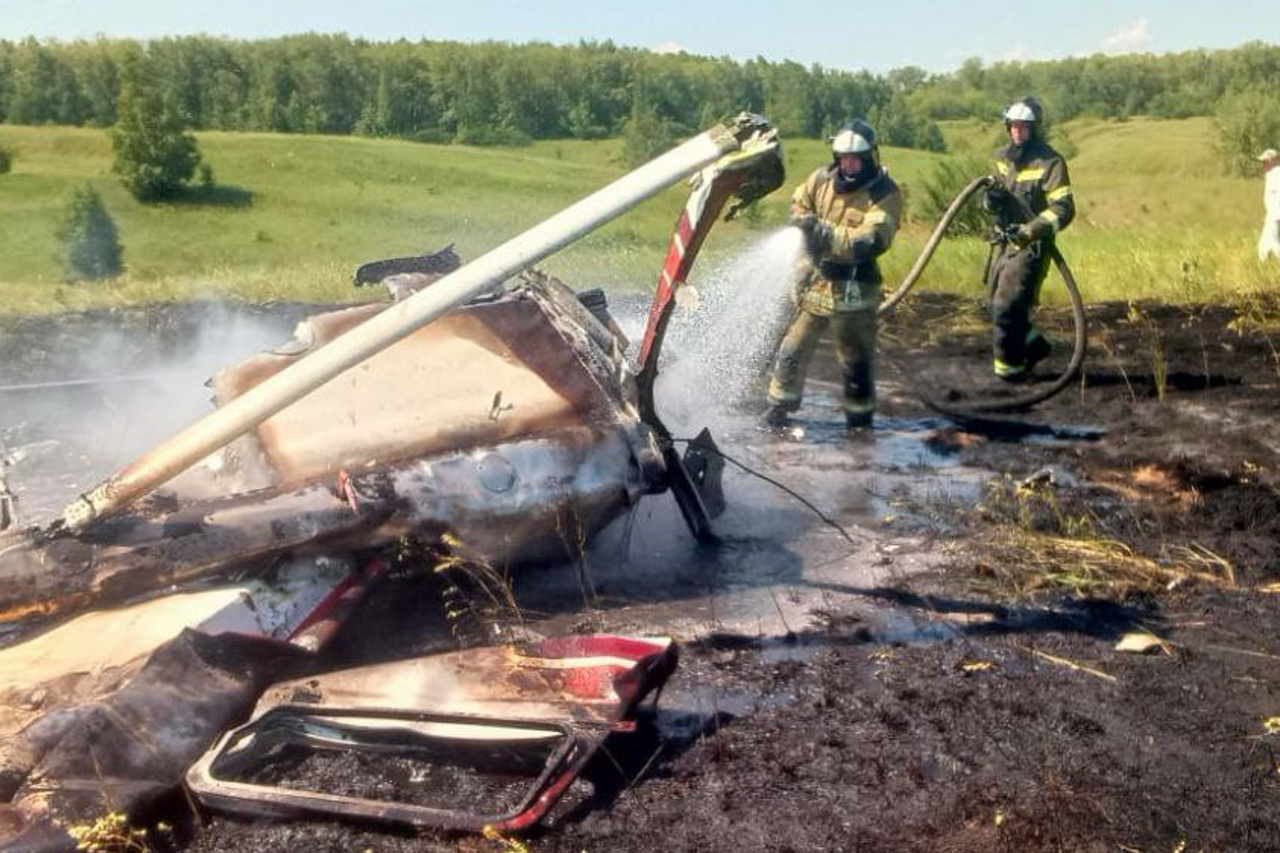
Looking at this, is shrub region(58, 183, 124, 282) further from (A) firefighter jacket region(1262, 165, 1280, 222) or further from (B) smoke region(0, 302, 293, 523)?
(A) firefighter jacket region(1262, 165, 1280, 222)

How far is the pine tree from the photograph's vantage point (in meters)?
27.2

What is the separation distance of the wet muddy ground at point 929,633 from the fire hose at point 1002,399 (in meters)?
0.19

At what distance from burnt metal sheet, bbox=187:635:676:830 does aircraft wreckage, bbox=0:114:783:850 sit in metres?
0.02

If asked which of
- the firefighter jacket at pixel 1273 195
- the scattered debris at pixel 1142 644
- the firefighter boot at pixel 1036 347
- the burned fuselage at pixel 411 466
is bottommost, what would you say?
the scattered debris at pixel 1142 644

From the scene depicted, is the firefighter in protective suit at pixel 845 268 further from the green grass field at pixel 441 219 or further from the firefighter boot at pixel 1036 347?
the green grass field at pixel 441 219

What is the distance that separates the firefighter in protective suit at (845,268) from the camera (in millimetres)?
7305

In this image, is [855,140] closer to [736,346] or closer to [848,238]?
[848,238]

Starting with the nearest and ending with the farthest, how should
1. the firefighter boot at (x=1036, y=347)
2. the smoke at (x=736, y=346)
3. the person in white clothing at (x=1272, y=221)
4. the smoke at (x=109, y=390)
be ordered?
the smoke at (x=109, y=390)
the smoke at (x=736, y=346)
the firefighter boot at (x=1036, y=347)
the person in white clothing at (x=1272, y=221)

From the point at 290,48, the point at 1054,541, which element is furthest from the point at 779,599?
the point at 290,48

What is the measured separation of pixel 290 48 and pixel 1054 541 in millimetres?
53052

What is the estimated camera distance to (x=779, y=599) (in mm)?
4848

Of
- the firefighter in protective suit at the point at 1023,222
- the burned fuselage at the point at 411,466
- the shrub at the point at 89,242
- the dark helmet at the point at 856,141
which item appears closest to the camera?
the burned fuselage at the point at 411,466

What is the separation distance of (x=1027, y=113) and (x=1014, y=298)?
1.30 metres

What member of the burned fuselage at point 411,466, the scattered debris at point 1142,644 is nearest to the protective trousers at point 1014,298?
the burned fuselage at point 411,466
